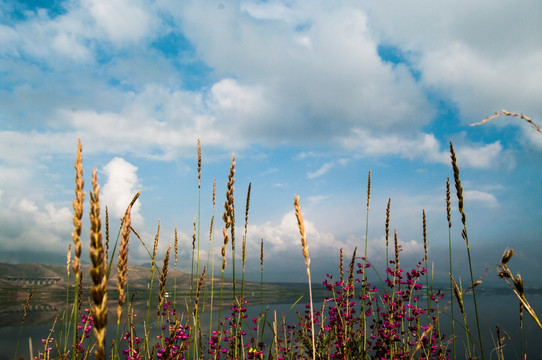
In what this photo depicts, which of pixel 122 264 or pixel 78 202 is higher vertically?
pixel 78 202

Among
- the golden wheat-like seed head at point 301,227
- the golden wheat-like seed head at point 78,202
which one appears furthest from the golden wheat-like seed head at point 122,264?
the golden wheat-like seed head at point 301,227

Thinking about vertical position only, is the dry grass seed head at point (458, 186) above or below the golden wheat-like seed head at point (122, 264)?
above

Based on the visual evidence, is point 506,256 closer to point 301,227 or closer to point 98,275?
point 301,227

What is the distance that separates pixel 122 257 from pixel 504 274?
1527mm

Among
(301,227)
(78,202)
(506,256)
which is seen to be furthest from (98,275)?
(506,256)

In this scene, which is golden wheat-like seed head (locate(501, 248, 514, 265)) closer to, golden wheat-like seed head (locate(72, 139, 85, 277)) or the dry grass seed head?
the dry grass seed head

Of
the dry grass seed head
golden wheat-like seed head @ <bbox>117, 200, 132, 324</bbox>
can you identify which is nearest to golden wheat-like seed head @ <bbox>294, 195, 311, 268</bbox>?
golden wheat-like seed head @ <bbox>117, 200, 132, 324</bbox>

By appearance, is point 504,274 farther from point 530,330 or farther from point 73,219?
point 530,330

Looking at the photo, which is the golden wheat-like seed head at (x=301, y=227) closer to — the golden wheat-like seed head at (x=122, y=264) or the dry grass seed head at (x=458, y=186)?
the golden wheat-like seed head at (x=122, y=264)

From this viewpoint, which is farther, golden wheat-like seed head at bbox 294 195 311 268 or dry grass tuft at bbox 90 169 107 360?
golden wheat-like seed head at bbox 294 195 311 268

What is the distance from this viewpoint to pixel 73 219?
0.88 meters

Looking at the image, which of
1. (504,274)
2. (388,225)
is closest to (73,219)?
(504,274)

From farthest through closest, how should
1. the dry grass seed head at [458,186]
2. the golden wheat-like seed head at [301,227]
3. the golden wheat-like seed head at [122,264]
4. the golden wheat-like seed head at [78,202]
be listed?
1. the dry grass seed head at [458,186]
2. the golden wheat-like seed head at [301,227]
3. the golden wheat-like seed head at [122,264]
4. the golden wheat-like seed head at [78,202]

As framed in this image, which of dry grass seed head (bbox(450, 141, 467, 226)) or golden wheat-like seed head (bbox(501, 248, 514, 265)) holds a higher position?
dry grass seed head (bbox(450, 141, 467, 226))
